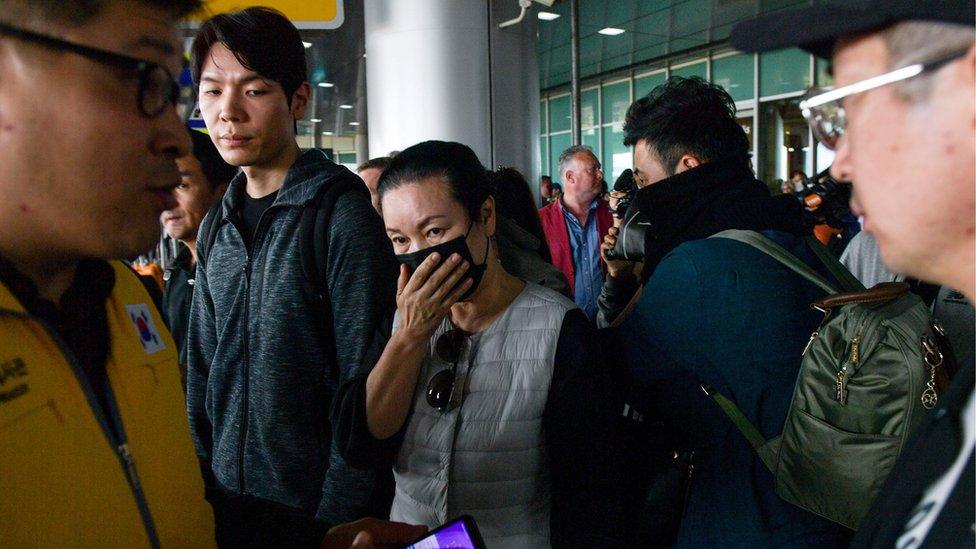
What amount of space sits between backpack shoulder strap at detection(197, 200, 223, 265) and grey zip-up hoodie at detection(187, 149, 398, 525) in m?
0.23

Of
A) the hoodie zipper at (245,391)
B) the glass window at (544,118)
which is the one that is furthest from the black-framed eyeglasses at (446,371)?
the glass window at (544,118)

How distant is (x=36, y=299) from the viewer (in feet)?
3.40

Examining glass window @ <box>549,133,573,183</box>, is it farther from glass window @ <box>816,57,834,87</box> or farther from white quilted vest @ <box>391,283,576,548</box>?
glass window @ <box>816,57,834,87</box>

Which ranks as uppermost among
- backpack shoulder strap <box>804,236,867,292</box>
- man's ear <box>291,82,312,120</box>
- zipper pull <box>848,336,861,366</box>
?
man's ear <box>291,82,312,120</box>

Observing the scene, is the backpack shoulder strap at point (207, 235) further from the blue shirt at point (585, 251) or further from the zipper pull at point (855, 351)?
the blue shirt at point (585, 251)

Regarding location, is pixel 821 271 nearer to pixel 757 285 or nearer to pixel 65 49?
pixel 757 285

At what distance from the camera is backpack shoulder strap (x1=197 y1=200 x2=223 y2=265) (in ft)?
7.41

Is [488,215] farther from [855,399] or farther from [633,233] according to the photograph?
[855,399]

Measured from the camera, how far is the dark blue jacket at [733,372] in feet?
5.76

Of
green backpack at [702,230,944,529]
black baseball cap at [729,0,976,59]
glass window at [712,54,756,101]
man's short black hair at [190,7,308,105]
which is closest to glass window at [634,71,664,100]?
glass window at [712,54,756,101]

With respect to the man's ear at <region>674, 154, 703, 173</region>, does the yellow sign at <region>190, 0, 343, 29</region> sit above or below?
above

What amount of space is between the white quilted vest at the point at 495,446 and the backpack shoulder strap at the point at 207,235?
99 cm

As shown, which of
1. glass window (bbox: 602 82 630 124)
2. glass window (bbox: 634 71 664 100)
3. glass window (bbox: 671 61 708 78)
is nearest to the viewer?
glass window (bbox: 671 61 708 78)

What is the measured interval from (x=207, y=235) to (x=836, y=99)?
6.39 feet
